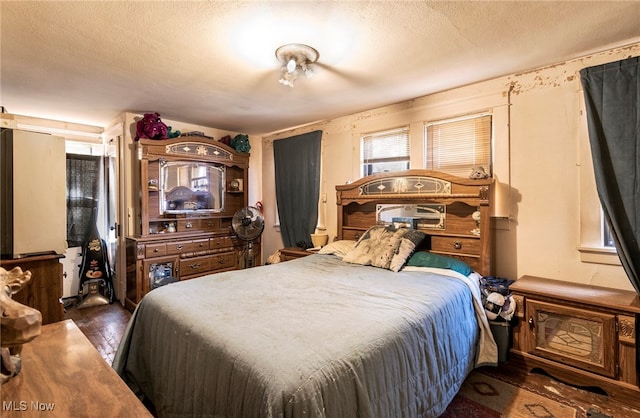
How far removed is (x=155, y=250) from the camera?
3605 millimetres

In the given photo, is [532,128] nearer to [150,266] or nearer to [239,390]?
[239,390]

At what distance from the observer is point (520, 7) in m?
1.71

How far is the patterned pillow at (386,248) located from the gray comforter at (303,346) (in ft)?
1.00

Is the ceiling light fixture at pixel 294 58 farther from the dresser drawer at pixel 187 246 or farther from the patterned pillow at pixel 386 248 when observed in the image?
the dresser drawer at pixel 187 246

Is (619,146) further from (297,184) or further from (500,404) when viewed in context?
(297,184)

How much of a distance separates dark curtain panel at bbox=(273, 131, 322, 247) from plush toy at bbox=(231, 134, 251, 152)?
17.2 inches

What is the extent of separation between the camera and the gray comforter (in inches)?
45.4

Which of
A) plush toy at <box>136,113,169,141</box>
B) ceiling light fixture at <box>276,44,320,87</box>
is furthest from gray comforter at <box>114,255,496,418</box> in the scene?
plush toy at <box>136,113,169,141</box>

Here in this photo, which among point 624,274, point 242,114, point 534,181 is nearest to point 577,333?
point 624,274

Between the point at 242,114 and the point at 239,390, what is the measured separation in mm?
3278

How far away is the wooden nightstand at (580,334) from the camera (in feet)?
6.14

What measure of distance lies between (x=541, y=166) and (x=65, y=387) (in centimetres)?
317

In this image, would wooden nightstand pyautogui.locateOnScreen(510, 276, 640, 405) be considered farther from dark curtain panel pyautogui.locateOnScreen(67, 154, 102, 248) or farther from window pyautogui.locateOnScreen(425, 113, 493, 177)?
dark curtain panel pyautogui.locateOnScreen(67, 154, 102, 248)

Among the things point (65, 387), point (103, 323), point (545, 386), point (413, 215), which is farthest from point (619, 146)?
point (103, 323)
